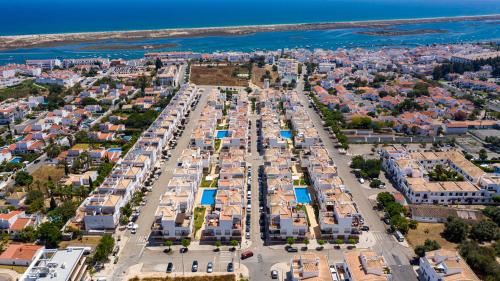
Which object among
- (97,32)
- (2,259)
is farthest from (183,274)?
(97,32)

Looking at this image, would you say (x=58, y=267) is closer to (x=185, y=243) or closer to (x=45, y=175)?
(x=185, y=243)

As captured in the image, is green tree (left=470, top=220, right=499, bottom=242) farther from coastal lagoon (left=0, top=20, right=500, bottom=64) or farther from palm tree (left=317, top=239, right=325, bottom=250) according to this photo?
coastal lagoon (left=0, top=20, right=500, bottom=64)

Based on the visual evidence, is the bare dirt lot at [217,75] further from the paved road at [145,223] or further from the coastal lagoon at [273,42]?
the paved road at [145,223]

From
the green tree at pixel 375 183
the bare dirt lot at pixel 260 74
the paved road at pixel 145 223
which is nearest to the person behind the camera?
the paved road at pixel 145 223

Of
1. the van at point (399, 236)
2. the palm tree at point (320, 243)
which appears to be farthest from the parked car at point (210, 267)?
the van at point (399, 236)

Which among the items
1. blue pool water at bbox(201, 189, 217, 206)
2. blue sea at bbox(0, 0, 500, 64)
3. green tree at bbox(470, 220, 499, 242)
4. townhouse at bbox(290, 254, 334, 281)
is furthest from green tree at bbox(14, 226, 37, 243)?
blue sea at bbox(0, 0, 500, 64)

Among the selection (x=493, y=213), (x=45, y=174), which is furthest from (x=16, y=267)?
(x=493, y=213)

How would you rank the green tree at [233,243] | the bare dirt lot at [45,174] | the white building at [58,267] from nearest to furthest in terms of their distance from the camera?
the white building at [58,267]
the green tree at [233,243]
the bare dirt lot at [45,174]
